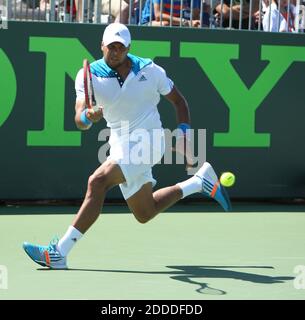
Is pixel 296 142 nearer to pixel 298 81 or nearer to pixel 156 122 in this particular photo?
pixel 298 81

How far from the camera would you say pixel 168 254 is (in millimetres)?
8852

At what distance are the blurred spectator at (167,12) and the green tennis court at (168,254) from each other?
2.32 meters

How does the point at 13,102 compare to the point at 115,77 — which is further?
the point at 13,102

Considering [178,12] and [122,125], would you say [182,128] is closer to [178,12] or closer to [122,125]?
[122,125]

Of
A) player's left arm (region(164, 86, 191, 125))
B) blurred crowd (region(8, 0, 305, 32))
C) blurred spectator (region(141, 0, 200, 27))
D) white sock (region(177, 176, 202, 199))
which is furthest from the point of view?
blurred spectator (region(141, 0, 200, 27))

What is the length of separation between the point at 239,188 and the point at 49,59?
2.89 m

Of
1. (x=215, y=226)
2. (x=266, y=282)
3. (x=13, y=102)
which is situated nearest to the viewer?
(x=266, y=282)

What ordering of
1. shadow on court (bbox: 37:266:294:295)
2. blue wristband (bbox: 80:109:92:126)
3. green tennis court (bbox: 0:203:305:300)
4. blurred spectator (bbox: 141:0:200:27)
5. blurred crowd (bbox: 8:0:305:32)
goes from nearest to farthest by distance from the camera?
green tennis court (bbox: 0:203:305:300), blue wristband (bbox: 80:109:92:126), shadow on court (bbox: 37:266:294:295), blurred crowd (bbox: 8:0:305:32), blurred spectator (bbox: 141:0:200:27)

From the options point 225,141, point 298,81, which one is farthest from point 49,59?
point 298,81

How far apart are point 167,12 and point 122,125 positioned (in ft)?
14.6

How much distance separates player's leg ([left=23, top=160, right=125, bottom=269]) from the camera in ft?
25.9

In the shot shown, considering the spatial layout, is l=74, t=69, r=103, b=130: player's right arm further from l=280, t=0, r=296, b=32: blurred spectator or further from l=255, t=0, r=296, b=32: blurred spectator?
l=280, t=0, r=296, b=32: blurred spectator

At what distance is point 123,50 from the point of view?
797 cm

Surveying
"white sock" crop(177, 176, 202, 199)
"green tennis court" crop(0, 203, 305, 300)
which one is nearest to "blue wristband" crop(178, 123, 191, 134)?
"white sock" crop(177, 176, 202, 199)
